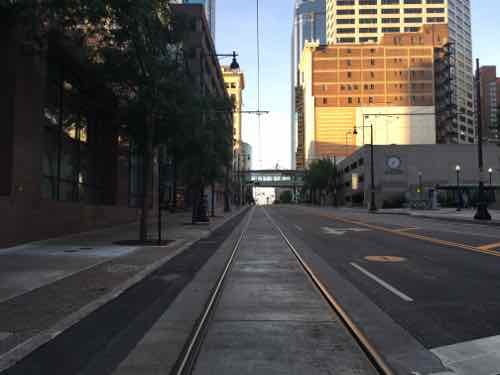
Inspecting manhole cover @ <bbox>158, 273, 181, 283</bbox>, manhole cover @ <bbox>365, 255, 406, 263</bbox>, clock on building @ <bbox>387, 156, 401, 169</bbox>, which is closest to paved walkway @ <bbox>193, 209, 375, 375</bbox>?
manhole cover @ <bbox>158, 273, 181, 283</bbox>

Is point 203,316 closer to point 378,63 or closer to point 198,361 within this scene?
point 198,361

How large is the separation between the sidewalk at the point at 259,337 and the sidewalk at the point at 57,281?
1340mm

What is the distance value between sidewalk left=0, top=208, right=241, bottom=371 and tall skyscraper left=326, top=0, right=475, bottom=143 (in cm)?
15233

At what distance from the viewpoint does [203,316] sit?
6.61 m

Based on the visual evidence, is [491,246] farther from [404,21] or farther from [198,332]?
[404,21]

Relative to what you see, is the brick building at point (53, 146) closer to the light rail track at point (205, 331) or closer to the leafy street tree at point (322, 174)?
the light rail track at point (205, 331)

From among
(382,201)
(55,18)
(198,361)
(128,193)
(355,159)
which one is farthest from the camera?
(355,159)

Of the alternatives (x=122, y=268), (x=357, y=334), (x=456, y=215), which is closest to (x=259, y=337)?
(x=357, y=334)

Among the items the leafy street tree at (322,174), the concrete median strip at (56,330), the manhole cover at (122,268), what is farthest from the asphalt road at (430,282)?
the leafy street tree at (322,174)

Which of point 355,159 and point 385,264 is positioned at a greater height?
point 355,159

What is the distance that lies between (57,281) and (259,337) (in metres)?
5.33

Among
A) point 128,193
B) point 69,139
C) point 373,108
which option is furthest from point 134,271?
point 373,108

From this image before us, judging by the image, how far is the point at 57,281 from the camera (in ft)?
30.2

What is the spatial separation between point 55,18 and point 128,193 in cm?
1858
